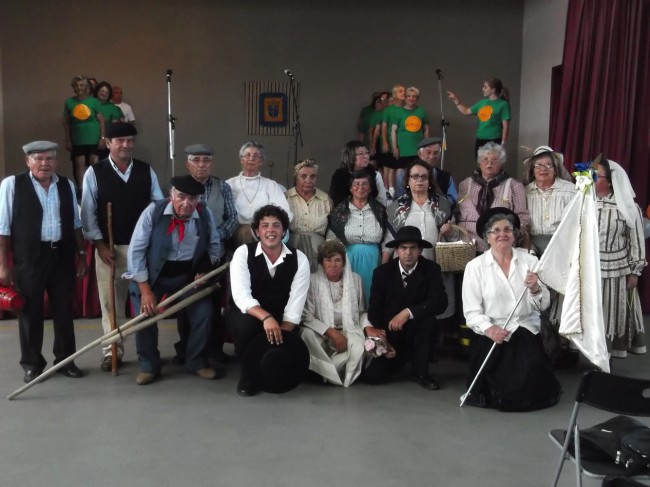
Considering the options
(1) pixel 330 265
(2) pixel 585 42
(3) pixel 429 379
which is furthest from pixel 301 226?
(2) pixel 585 42

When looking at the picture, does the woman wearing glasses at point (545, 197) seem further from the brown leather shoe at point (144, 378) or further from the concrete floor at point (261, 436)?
the brown leather shoe at point (144, 378)

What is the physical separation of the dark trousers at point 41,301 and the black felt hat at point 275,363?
121 centimetres

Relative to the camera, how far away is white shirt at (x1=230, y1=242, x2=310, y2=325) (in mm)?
4234

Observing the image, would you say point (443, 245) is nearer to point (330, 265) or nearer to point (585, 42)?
point (330, 265)

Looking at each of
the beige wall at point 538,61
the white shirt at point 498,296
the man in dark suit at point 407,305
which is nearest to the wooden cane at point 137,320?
the man in dark suit at point 407,305

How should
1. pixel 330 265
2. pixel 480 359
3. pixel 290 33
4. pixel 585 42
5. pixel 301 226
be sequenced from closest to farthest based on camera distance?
pixel 480 359, pixel 330 265, pixel 301 226, pixel 585 42, pixel 290 33

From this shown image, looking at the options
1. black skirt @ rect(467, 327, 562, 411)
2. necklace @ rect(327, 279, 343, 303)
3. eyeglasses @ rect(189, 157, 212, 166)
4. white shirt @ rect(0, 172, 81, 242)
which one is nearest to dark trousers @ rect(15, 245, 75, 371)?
white shirt @ rect(0, 172, 81, 242)

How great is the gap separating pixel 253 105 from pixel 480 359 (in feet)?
21.6

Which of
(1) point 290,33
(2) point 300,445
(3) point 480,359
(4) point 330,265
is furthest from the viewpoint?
(1) point 290,33

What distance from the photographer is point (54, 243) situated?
14.1 feet

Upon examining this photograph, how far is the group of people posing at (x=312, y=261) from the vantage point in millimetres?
4109

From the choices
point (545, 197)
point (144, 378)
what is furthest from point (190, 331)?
point (545, 197)

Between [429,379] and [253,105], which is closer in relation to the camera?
[429,379]

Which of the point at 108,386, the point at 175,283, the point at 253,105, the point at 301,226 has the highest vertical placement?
the point at 253,105
